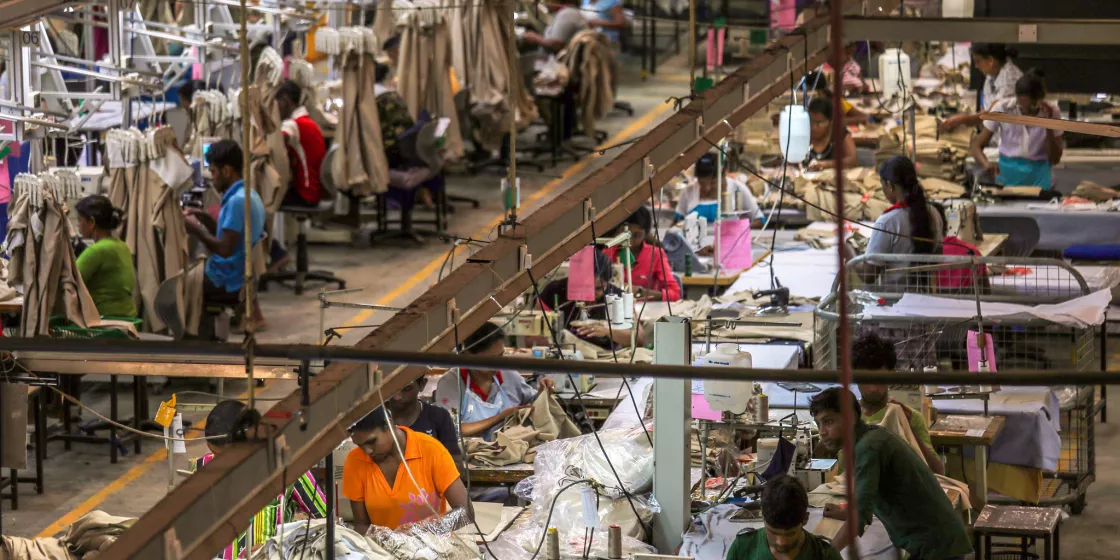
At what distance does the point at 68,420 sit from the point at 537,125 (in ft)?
33.6

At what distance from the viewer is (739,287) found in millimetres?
10539

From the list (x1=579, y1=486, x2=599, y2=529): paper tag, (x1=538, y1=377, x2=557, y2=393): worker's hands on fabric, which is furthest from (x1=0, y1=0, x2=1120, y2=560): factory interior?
(x1=538, y1=377, x2=557, y2=393): worker's hands on fabric

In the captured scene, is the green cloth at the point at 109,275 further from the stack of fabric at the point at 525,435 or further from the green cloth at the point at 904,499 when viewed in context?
the green cloth at the point at 904,499

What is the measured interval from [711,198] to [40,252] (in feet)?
16.4

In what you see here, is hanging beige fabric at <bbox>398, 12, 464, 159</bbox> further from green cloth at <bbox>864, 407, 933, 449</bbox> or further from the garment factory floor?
green cloth at <bbox>864, 407, 933, 449</bbox>

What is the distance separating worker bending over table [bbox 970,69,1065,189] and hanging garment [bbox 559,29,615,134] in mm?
5011

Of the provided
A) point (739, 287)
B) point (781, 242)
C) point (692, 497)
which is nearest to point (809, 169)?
point (781, 242)

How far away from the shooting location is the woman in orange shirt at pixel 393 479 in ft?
22.5

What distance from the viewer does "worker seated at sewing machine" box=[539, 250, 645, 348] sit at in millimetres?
9516

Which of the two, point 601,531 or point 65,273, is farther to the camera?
point 65,273

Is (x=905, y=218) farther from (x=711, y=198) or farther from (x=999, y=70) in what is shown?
(x=999, y=70)

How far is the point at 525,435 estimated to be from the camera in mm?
7961

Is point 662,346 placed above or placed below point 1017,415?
above

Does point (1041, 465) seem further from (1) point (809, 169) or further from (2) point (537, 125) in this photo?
(2) point (537, 125)
